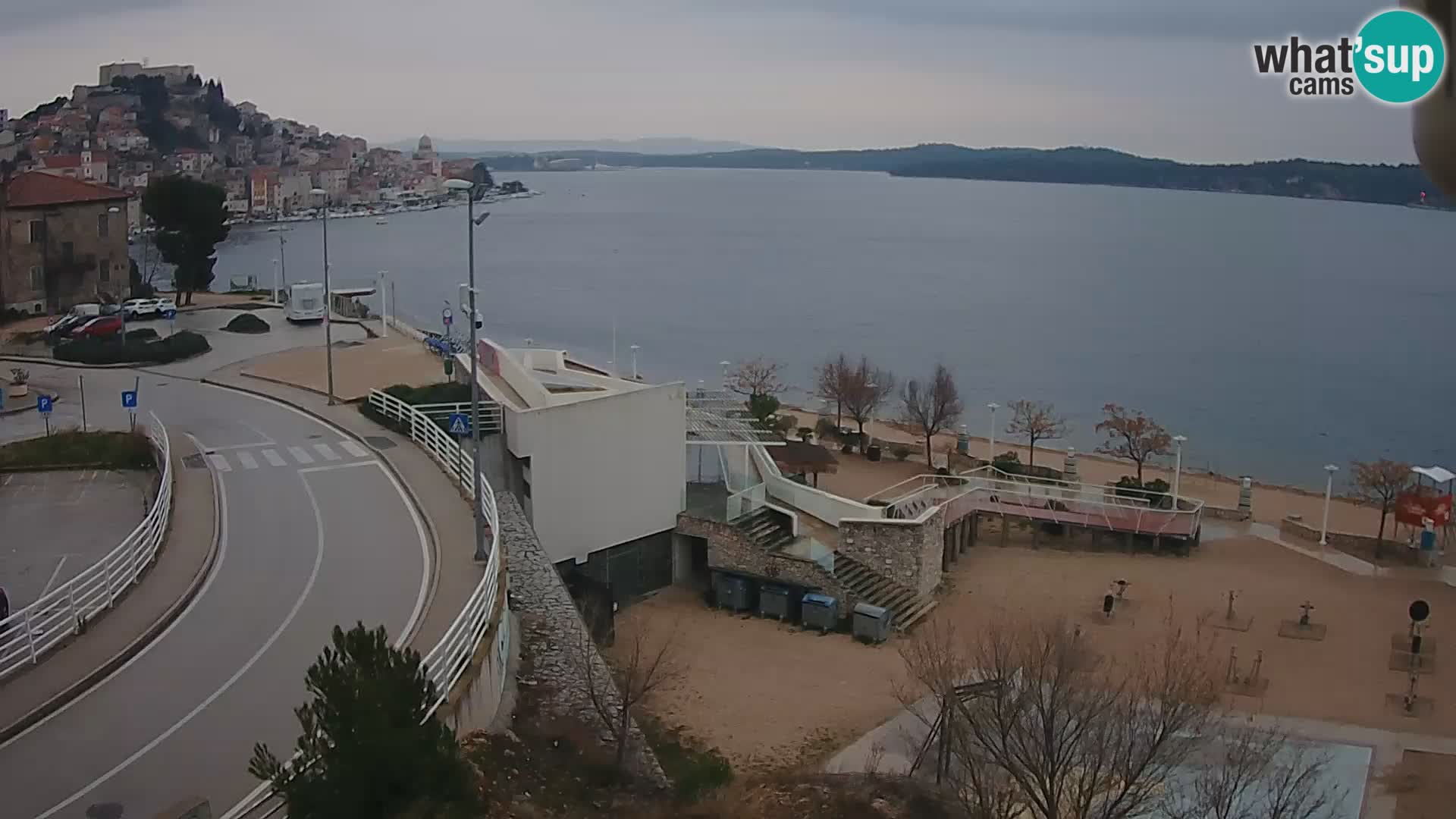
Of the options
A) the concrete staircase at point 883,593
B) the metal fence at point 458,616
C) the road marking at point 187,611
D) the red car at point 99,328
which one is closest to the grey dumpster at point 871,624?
the concrete staircase at point 883,593

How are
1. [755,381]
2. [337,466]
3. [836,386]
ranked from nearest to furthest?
[337,466] → [836,386] → [755,381]

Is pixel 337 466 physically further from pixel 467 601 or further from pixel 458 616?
pixel 458 616

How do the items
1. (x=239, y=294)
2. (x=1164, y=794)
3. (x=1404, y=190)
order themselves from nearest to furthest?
(x=1164, y=794) → (x=239, y=294) → (x=1404, y=190)

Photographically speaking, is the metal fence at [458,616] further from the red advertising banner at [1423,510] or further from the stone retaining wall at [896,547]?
the red advertising banner at [1423,510]

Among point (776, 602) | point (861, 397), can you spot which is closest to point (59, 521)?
point (776, 602)

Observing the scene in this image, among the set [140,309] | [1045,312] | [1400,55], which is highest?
[1400,55]

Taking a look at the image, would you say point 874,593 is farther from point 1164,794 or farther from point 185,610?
point 185,610

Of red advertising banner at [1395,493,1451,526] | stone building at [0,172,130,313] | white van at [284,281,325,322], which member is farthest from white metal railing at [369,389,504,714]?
stone building at [0,172,130,313]

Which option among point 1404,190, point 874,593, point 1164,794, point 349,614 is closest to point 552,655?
point 349,614
